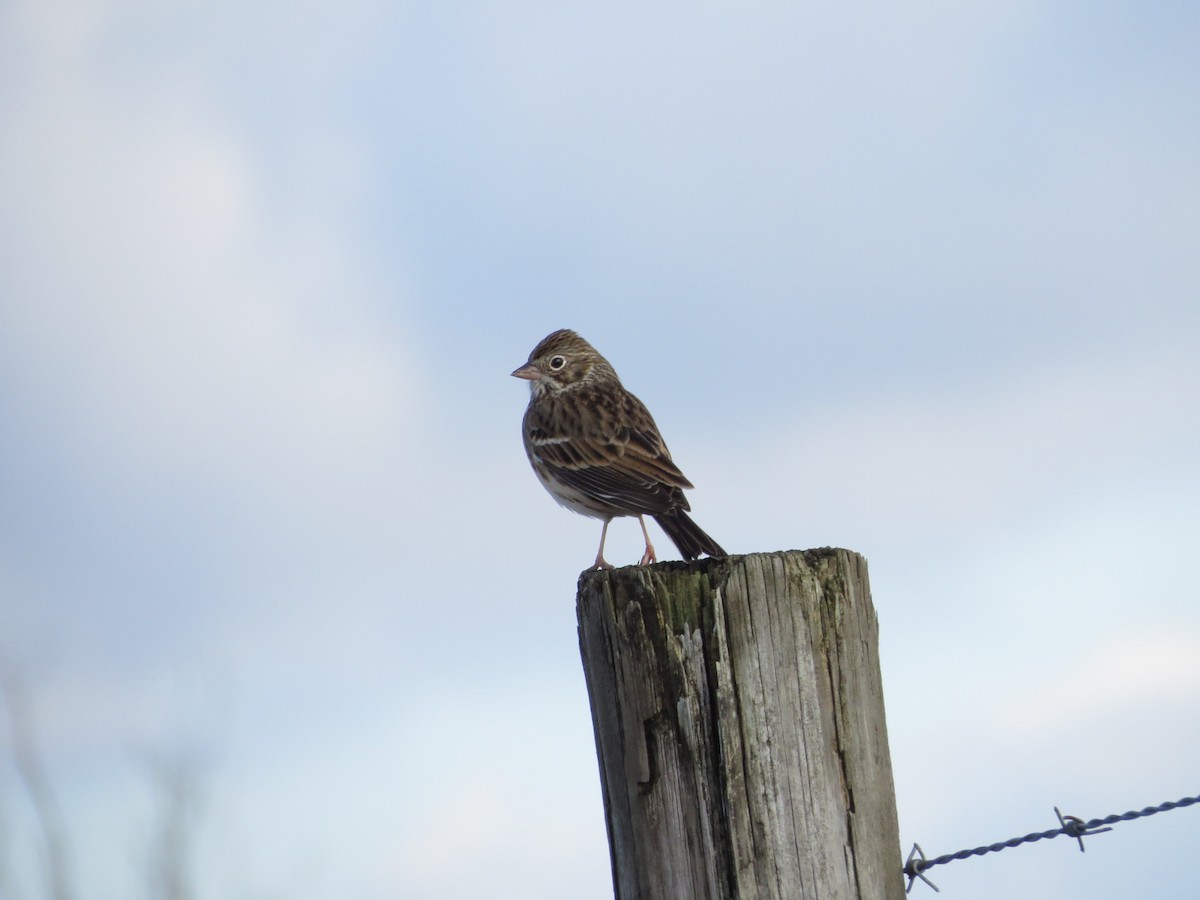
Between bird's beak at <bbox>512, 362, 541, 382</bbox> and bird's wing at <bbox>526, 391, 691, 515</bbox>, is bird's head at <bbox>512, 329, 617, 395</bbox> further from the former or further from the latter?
bird's wing at <bbox>526, 391, 691, 515</bbox>

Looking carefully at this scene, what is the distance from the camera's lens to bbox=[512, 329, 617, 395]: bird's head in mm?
10922

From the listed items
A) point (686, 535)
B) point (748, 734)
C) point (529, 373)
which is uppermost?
point (529, 373)

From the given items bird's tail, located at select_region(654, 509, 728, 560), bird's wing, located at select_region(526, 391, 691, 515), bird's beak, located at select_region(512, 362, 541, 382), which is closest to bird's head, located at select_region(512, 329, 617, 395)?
bird's beak, located at select_region(512, 362, 541, 382)

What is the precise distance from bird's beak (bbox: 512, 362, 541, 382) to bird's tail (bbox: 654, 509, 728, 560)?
10.8 feet

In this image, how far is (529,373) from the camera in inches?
431

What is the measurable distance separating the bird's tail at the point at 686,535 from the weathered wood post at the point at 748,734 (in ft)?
11.4

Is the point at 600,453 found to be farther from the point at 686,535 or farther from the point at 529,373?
the point at 529,373

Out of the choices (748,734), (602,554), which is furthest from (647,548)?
(748,734)

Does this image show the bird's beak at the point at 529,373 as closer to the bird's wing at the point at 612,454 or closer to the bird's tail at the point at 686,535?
the bird's wing at the point at 612,454

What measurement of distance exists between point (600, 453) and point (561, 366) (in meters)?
2.29

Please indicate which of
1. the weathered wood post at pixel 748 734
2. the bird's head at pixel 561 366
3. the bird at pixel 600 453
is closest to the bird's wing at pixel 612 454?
the bird at pixel 600 453

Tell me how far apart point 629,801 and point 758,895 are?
0.51m

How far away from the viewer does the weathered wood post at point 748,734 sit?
12.7ft

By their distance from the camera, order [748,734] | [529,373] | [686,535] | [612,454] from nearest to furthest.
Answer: [748,734]
[686,535]
[612,454]
[529,373]
